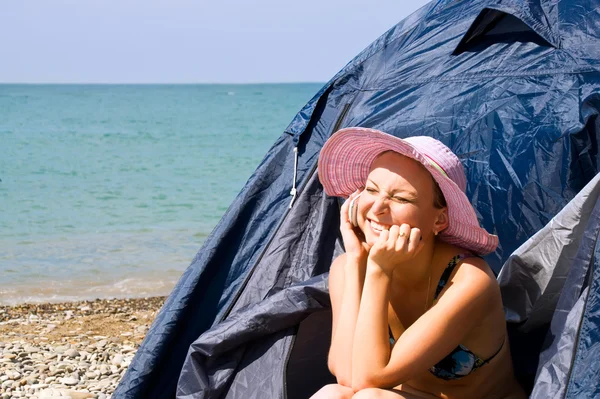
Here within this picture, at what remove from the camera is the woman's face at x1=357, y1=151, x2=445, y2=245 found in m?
2.91

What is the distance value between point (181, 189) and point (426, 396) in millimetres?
14488

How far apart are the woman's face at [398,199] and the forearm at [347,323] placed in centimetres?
14

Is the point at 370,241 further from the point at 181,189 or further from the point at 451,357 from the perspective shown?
the point at 181,189

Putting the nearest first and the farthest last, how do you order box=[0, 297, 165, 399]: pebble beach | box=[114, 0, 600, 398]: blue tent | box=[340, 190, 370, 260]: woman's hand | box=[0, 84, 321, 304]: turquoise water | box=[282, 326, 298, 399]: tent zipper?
box=[340, 190, 370, 260]: woman's hand < box=[114, 0, 600, 398]: blue tent < box=[282, 326, 298, 399]: tent zipper < box=[0, 297, 165, 399]: pebble beach < box=[0, 84, 321, 304]: turquoise water

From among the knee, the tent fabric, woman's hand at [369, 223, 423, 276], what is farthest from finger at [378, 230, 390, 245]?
the tent fabric

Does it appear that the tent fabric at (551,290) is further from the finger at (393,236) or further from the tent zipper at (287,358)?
the tent zipper at (287,358)

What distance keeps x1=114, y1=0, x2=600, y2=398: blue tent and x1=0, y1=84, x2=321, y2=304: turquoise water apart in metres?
4.41

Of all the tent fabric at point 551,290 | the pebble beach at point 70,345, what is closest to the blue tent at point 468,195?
the tent fabric at point 551,290

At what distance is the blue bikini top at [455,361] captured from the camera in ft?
9.62

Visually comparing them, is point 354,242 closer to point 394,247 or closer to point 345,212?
point 345,212

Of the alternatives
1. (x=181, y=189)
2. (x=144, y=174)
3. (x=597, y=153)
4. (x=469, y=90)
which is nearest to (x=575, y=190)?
(x=597, y=153)

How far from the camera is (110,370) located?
5.46 meters

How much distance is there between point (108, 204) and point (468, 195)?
11805 millimetres

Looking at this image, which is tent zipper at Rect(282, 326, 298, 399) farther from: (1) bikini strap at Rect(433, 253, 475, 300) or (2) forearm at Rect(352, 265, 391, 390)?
(1) bikini strap at Rect(433, 253, 475, 300)
